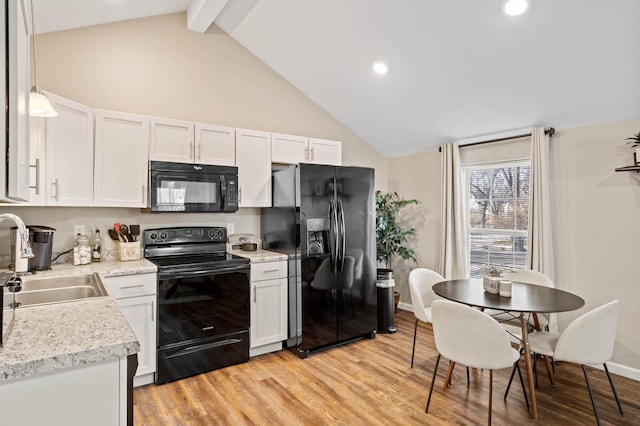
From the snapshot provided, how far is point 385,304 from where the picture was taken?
13.3ft

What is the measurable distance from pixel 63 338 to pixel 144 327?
5.53 ft

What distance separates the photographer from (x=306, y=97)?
4.44 metres

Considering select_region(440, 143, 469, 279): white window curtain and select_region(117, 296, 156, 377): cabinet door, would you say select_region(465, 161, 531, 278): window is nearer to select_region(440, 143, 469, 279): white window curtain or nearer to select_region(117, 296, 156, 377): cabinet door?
select_region(440, 143, 469, 279): white window curtain

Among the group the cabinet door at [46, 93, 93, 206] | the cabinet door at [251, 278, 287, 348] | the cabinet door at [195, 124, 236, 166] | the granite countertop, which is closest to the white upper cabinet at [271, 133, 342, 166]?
the cabinet door at [195, 124, 236, 166]

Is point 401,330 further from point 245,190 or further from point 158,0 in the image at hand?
point 158,0

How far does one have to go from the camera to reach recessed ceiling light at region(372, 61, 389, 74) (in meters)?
3.43

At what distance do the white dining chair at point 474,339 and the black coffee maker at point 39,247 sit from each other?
109 inches

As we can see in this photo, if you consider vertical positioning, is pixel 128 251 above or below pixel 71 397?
above

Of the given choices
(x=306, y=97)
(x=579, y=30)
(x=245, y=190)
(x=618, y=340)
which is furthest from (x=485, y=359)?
(x=306, y=97)

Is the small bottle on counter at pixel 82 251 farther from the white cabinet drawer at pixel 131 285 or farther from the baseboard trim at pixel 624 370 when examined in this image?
the baseboard trim at pixel 624 370

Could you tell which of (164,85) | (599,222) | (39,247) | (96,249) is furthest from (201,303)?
(599,222)

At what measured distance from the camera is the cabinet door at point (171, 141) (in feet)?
10.3

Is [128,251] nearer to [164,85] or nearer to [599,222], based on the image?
[164,85]

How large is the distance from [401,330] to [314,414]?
195 cm
